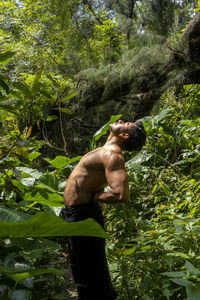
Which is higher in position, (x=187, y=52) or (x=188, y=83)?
(x=187, y=52)

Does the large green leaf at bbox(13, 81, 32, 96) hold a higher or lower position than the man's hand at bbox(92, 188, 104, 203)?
higher

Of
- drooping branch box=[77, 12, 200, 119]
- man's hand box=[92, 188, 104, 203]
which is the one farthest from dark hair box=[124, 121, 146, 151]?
drooping branch box=[77, 12, 200, 119]

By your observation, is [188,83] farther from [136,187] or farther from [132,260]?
[132,260]

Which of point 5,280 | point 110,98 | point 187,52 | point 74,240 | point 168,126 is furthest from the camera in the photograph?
point 110,98

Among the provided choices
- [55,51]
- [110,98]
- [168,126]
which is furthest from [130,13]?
[168,126]

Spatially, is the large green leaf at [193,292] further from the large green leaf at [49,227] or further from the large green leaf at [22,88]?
the large green leaf at [22,88]

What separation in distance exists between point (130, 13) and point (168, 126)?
29.4 ft

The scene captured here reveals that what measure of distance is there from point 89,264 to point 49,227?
1609mm

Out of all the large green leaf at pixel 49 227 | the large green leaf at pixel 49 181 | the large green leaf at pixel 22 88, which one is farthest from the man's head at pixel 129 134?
the large green leaf at pixel 49 227

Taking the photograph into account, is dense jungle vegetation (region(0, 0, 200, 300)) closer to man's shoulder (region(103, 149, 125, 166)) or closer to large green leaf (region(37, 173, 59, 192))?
large green leaf (region(37, 173, 59, 192))

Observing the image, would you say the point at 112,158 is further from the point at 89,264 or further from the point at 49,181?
the point at 49,181

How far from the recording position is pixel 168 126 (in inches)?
149

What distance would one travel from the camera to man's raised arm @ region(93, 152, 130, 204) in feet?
5.99

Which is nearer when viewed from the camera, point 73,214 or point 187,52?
point 73,214
